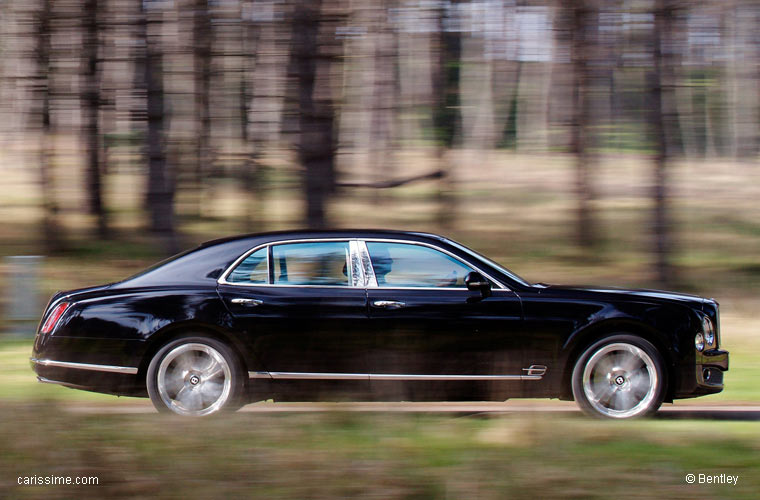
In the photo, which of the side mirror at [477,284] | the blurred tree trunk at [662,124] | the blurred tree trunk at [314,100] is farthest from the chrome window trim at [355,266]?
the blurred tree trunk at [662,124]

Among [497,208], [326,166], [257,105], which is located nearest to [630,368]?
[326,166]

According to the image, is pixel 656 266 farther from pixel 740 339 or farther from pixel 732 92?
pixel 732 92

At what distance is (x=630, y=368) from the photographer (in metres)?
6.25

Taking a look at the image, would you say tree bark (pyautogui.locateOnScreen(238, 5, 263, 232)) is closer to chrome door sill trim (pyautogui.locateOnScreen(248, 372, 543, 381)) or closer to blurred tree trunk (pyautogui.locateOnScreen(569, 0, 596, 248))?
blurred tree trunk (pyautogui.locateOnScreen(569, 0, 596, 248))

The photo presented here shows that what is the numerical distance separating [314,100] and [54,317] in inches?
216

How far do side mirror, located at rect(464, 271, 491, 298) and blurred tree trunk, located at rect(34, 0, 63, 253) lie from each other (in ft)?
38.3

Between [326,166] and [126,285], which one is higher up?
[326,166]

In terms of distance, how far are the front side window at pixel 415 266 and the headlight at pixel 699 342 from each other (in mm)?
1673

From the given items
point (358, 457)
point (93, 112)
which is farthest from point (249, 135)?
point (358, 457)

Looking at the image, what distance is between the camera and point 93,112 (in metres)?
16.4

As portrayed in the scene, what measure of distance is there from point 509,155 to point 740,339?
15.6m

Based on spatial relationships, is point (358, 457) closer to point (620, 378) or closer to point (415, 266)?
point (415, 266)

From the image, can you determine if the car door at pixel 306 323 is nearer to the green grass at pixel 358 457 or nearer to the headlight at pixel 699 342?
the green grass at pixel 358 457

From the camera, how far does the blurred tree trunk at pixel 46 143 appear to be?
52.4 feet
